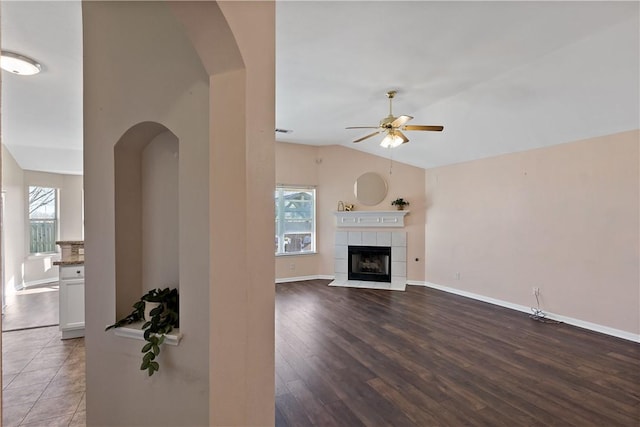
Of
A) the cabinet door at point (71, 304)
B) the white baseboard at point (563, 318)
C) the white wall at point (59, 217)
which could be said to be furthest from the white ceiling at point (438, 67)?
the white baseboard at point (563, 318)

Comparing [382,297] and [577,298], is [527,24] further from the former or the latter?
[382,297]

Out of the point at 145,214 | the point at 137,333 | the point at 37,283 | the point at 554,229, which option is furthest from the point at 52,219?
the point at 554,229

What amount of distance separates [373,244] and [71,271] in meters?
4.78

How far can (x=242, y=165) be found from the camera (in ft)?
5.09

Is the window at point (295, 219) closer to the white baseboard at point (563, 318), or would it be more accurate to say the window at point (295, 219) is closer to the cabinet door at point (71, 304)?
the white baseboard at point (563, 318)

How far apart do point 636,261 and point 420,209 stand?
3170 mm

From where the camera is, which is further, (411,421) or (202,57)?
(411,421)

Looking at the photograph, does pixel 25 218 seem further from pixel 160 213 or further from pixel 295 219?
pixel 160 213

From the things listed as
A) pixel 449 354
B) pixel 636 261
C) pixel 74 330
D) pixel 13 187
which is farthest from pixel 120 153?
pixel 13 187

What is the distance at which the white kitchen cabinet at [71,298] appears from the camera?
3.55 m

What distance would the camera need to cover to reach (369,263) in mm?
6617

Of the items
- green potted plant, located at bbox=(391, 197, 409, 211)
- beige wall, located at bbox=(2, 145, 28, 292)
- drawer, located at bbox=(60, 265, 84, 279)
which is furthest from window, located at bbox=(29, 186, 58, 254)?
Result: green potted plant, located at bbox=(391, 197, 409, 211)

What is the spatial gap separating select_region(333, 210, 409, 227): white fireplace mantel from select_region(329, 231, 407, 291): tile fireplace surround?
17 centimetres

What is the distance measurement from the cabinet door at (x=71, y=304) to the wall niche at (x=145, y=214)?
2302 mm
